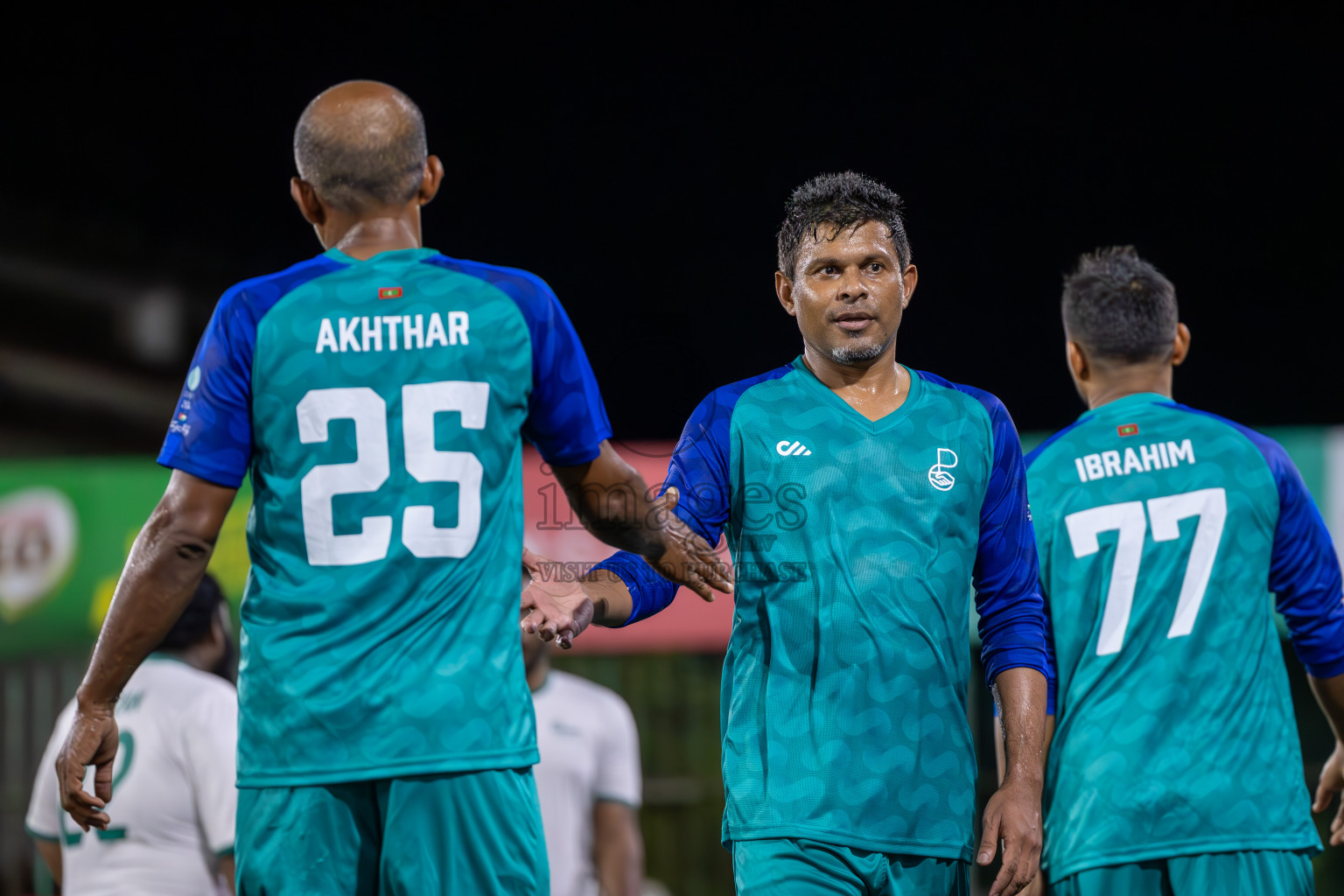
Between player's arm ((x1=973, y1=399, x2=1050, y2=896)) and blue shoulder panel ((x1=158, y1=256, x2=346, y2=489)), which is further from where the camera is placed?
player's arm ((x1=973, y1=399, x2=1050, y2=896))

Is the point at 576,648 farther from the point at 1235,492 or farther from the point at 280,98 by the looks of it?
the point at 280,98

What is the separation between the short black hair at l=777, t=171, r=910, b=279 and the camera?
10.0 ft

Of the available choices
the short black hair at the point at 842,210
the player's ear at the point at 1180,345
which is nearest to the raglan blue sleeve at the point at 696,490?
the short black hair at the point at 842,210

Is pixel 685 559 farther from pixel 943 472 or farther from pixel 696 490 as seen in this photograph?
pixel 943 472

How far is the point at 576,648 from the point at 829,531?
6282mm

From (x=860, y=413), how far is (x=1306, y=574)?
5.20ft

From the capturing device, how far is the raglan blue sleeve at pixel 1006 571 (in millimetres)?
2943

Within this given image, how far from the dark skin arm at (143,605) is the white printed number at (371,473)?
20cm

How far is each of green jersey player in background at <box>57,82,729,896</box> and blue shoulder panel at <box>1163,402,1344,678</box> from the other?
2216 mm

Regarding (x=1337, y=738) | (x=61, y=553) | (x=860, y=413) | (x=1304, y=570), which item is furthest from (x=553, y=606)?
(x=61, y=553)

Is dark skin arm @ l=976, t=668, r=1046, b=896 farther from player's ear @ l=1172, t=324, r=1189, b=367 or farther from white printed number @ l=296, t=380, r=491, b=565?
player's ear @ l=1172, t=324, r=1189, b=367


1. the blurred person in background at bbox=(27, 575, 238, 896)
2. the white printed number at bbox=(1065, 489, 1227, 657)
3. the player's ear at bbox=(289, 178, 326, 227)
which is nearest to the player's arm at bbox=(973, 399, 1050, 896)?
the white printed number at bbox=(1065, 489, 1227, 657)

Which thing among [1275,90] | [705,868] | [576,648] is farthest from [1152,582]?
[1275,90]

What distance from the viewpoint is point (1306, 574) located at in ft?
12.0
